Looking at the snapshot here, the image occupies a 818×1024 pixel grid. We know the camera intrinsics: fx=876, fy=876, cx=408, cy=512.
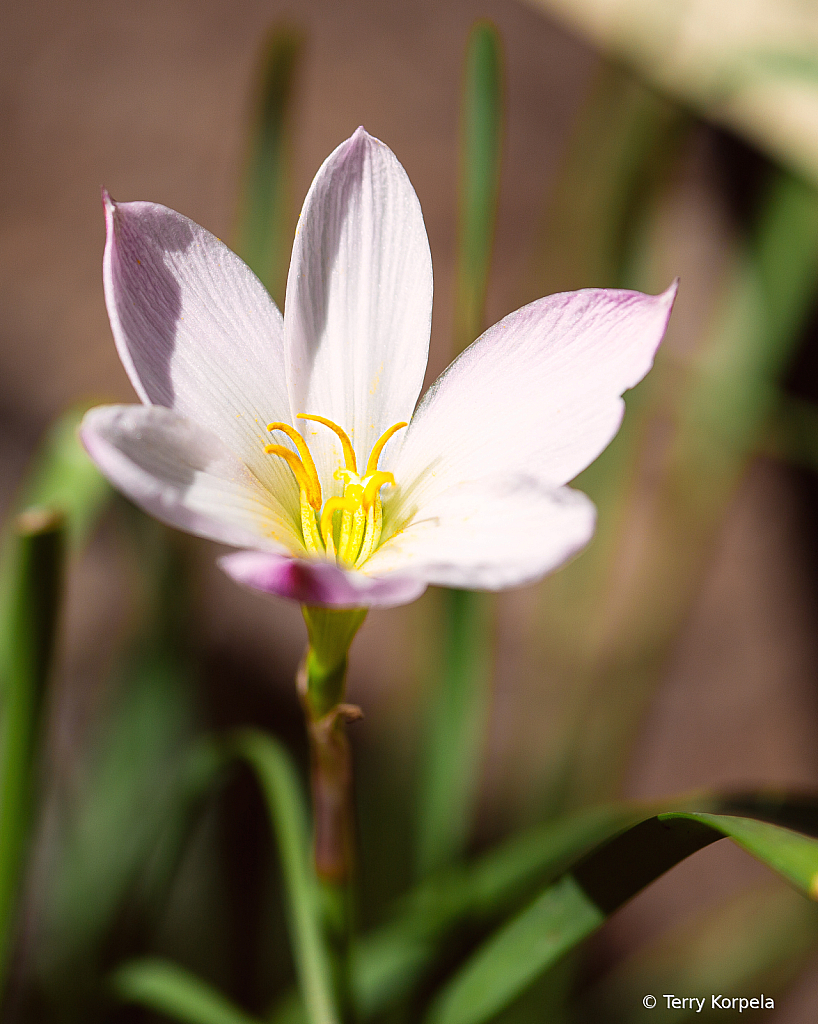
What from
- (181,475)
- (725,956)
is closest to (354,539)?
(181,475)

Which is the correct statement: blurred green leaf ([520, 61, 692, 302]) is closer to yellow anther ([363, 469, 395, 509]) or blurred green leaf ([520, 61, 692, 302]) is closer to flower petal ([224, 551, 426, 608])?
yellow anther ([363, 469, 395, 509])

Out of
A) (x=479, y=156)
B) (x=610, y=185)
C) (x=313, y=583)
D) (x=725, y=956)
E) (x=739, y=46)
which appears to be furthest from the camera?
(x=739, y=46)

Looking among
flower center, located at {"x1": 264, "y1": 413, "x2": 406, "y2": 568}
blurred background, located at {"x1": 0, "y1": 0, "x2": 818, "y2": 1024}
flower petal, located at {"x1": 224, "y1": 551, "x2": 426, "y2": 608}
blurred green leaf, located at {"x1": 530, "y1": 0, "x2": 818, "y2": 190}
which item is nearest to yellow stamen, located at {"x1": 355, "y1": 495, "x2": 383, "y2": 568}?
flower center, located at {"x1": 264, "y1": 413, "x2": 406, "y2": 568}

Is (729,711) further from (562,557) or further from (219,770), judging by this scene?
(562,557)

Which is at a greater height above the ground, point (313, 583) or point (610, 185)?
point (610, 185)

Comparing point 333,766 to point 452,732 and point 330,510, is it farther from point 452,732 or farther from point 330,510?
point 452,732

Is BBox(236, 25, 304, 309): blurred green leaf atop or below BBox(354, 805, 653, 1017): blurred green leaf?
atop

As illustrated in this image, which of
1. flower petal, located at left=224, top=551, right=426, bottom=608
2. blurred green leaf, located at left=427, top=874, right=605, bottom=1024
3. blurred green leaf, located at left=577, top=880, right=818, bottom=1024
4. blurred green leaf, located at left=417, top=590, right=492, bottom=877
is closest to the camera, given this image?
flower petal, located at left=224, top=551, right=426, bottom=608
